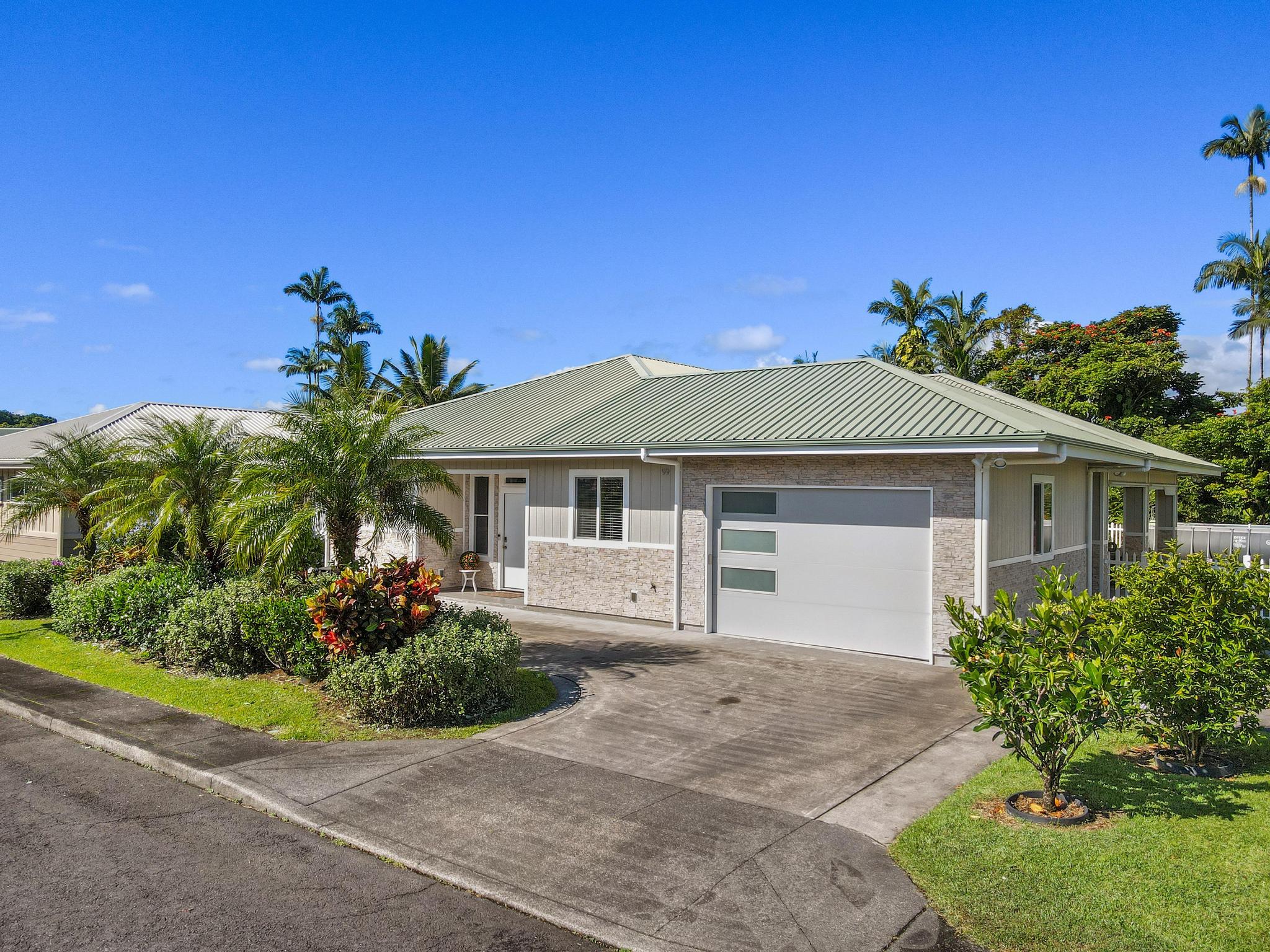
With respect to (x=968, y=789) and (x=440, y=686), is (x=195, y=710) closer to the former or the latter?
(x=440, y=686)

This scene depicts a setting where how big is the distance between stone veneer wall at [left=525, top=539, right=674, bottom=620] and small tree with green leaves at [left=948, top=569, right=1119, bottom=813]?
802cm

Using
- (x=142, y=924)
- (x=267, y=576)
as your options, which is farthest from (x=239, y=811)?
(x=267, y=576)

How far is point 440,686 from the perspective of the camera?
8.30 metres

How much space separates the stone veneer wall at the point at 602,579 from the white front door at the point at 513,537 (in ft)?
6.34

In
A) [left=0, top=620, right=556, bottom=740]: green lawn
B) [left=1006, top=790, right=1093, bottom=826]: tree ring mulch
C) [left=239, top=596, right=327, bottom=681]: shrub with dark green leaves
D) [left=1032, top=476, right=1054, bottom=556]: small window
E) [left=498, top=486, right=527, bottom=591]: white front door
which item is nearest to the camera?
[left=1006, top=790, right=1093, bottom=826]: tree ring mulch

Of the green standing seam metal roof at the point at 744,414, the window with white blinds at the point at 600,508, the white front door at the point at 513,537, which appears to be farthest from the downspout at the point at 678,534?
the white front door at the point at 513,537

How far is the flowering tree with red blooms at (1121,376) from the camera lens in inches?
1226

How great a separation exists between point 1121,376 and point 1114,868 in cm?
3072

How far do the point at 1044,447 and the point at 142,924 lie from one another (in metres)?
10.0

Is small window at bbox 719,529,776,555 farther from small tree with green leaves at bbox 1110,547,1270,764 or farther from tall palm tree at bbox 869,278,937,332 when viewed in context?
tall palm tree at bbox 869,278,937,332

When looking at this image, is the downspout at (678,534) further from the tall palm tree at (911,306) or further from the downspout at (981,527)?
the tall palm tree at (911,306)

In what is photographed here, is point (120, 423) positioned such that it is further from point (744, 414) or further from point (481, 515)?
point (744, 414)

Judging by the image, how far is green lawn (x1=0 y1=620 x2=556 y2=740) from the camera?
820cm

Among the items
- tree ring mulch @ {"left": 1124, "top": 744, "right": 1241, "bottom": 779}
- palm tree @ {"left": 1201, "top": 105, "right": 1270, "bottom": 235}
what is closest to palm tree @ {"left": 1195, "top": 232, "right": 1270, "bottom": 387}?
palm tree @ {"left": 1201, "top": 105, "right": 1270, "bottom": 235}
